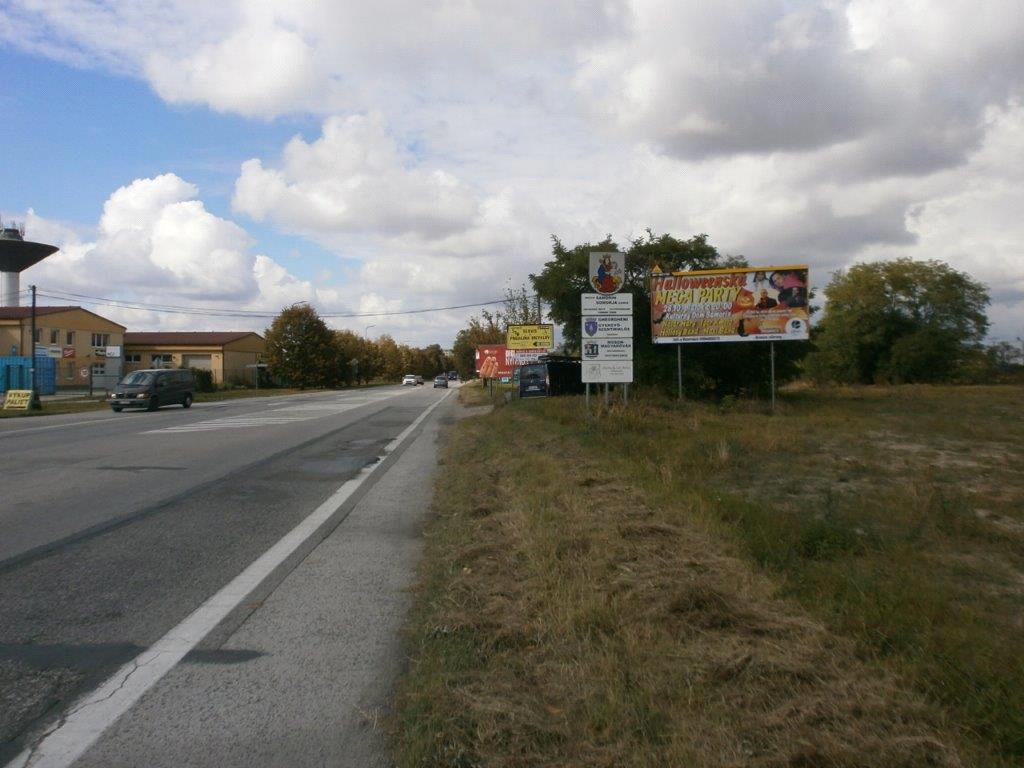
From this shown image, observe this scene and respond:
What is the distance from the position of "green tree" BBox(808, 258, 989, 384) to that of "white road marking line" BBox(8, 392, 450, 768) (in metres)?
54.5

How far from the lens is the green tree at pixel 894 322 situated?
55438 mm

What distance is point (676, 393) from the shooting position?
28016 millimetres

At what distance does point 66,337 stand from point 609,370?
6985cm

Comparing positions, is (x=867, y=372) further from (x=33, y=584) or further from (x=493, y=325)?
(x=33, y=584)

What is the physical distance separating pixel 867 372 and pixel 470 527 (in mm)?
55435

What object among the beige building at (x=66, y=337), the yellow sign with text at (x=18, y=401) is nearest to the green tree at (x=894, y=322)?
the yellow sign with text at (x=18, y=401)

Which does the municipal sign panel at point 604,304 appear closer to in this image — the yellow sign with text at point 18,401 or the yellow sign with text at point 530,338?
the yellow sign with text at point 530,338

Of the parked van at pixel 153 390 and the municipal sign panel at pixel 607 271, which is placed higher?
the municipal sign panel at pixel 607 271

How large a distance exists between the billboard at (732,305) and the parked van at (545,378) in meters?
10.7

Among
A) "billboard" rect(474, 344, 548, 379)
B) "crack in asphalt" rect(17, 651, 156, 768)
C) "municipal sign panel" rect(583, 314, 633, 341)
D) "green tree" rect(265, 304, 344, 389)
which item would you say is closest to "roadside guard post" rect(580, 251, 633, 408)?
"municipal sign panel" rect(583, 314, 633, 341)

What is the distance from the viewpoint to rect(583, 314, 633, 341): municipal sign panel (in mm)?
18750

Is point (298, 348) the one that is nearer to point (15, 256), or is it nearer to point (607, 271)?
point (15, 256)

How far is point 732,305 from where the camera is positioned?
2519cm

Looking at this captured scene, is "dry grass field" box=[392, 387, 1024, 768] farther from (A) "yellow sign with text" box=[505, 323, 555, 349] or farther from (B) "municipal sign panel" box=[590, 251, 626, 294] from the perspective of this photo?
(A) "yellow sign with text" box=[505, 323, 555, 349]
